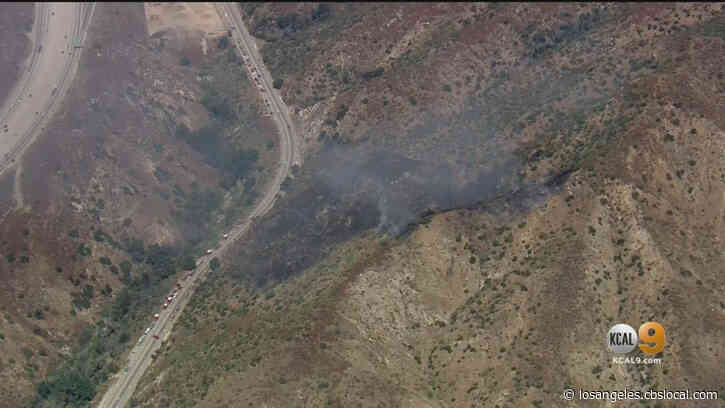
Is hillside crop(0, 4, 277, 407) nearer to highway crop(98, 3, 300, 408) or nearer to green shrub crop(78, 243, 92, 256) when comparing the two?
green shrub crop(78, 243, 92, 256)

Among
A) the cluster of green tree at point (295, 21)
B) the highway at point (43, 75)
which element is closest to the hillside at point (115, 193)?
the highway at point (43, 75)

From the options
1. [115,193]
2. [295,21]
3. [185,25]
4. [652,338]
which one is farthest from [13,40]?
[652,338]

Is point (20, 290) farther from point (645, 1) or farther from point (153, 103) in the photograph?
point (645, 1)

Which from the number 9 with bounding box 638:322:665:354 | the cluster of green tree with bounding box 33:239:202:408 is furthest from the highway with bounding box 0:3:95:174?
the number 9 with bounding box 638:322:665:354

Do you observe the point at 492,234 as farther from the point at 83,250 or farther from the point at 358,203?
the point at 83,250

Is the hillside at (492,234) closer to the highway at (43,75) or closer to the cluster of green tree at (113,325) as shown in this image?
the cluster of green tree at (113,325)

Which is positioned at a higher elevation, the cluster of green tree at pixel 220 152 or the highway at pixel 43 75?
the highway at pixel 43 75
